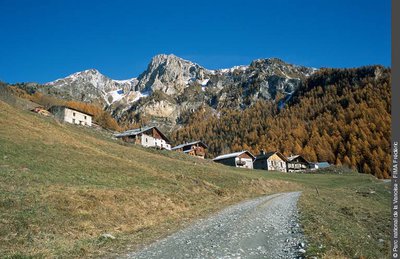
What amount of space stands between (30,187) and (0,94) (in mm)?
66573

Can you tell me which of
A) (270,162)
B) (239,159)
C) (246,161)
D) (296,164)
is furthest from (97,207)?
(296,164)

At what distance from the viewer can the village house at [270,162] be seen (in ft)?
425

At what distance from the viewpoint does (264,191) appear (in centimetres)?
5303

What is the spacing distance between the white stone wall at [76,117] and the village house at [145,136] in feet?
43.4

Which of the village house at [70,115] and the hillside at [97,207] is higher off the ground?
the village house at [70,115]

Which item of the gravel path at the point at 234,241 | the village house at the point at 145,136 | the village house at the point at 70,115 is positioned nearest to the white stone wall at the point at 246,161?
the village house at the point at 145,136

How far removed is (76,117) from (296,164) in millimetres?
100239

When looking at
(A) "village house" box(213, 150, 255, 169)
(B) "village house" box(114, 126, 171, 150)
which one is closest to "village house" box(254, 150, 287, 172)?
(A) "village house" box(213, 150, 255, 169)

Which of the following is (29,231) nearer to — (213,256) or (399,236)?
(213,256)

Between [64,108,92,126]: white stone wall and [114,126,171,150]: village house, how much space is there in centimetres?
1322

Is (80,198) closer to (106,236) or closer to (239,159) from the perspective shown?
(106,236)

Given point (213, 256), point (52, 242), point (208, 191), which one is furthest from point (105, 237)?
point (208, 191)

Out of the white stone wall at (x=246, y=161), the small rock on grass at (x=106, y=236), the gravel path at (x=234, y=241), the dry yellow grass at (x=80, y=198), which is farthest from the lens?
the white stone wall at (x=246, y=161)

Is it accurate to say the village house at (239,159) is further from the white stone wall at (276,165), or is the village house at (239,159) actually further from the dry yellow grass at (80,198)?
the dry yellow grass at (80,198)
